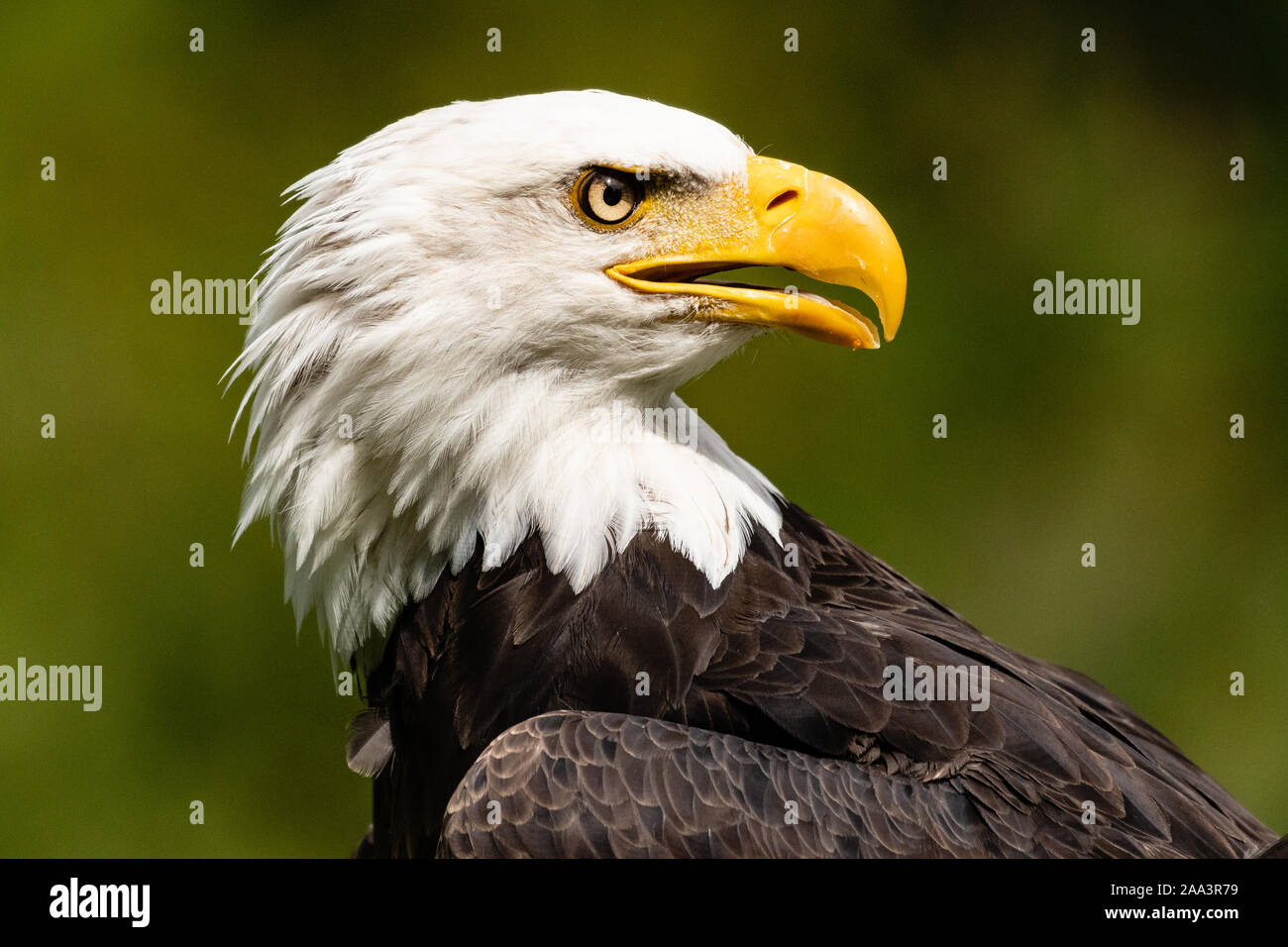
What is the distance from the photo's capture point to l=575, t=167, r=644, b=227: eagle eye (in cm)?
270

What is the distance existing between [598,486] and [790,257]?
24.3 inches

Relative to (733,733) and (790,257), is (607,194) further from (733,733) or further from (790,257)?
(733,733)

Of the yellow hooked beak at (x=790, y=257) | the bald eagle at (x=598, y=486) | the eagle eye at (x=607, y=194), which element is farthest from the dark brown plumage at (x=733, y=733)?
the eagle eye at (x=607, y=194)

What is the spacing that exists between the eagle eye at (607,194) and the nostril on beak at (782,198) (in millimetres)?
273

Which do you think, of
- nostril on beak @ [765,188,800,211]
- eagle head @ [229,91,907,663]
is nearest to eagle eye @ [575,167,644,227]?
eagle head @ [229,91,907,663]

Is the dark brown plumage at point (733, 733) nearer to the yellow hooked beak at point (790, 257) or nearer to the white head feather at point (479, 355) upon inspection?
the white head feather at point (479, 355)

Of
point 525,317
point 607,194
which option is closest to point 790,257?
point 607,194

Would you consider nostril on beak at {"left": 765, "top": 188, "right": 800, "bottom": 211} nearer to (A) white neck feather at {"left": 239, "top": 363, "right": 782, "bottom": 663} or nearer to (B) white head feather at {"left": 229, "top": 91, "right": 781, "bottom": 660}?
(B) white head feather at {"left": 229, "top": 91, "right": 781, "bottom": 660}

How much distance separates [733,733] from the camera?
2.65 m

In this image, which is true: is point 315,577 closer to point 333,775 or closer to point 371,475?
point 371,475

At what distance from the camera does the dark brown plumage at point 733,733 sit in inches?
96.4
